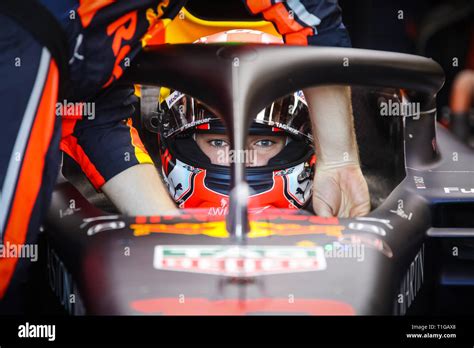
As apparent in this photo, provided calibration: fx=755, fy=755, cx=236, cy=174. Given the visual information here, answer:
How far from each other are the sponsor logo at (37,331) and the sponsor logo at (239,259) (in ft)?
0.52

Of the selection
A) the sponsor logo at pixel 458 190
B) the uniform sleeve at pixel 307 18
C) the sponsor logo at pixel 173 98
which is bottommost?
the sponsor logo at pixel 458 190

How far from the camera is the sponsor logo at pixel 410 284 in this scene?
3.25ft

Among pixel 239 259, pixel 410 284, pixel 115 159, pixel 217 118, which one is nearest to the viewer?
pixel 239 259

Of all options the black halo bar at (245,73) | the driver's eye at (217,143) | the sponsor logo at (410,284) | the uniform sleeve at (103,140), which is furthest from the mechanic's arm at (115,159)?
the sponsor logo at (410,284)

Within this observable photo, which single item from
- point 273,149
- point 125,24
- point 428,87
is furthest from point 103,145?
point 428,87

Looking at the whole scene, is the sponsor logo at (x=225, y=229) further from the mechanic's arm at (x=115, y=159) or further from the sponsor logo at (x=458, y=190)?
the sponsor logo at (x=458, y=190)

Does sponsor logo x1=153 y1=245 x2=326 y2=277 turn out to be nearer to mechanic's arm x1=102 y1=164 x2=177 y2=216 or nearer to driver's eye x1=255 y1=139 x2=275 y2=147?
mechanic's arm x1=102 y1=164 x2=177 y2=216

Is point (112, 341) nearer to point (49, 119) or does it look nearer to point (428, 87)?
point (49, 119)

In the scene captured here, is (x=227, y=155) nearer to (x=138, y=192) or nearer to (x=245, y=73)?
(x=138, y=192)

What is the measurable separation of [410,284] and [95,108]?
1.78 ft

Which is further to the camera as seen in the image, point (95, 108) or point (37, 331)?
point (95, 108)

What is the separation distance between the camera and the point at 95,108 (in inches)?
46.4

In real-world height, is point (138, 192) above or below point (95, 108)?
below

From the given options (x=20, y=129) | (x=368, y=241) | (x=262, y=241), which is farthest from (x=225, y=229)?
(x=20, y=129)
